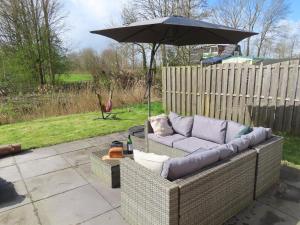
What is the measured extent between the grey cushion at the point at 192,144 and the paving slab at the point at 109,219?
1421 millimetres

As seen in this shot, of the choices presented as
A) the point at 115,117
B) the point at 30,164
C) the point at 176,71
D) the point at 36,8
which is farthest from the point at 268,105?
the point at 36,8

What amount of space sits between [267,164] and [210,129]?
3.49 ft

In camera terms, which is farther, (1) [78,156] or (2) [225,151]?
(1) [78,156]

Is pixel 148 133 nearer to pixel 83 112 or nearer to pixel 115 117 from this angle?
pixel 115 117

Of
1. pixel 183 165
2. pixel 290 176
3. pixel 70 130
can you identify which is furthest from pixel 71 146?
pixel 290 176

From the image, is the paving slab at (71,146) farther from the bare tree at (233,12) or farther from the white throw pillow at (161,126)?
the bare tree at (233,12)

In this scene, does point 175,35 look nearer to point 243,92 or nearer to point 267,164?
point 243,92

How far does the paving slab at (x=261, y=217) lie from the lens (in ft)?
7.85

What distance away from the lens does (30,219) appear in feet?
8.23

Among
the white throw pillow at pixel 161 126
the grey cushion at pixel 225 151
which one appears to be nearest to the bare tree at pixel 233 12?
the white throw pillow at pixel 161 126

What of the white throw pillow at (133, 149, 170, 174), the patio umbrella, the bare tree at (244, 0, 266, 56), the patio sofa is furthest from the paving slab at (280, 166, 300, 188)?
the bare tree at (244, 0, 266, 56)

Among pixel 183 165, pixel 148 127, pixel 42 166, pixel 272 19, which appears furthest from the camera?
pixel 272 19

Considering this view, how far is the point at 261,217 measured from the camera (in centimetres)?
248

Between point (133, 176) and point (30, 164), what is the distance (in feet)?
8.43
